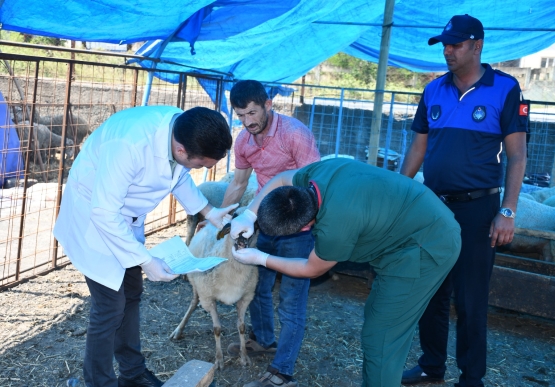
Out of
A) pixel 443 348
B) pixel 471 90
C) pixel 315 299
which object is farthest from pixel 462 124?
pixel 315 299

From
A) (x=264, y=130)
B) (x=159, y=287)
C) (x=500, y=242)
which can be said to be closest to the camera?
(x=500, y=242)

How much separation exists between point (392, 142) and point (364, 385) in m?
8.82

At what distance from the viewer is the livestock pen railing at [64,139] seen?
17.4 feet

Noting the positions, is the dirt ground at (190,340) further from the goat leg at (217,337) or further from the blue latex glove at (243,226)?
the blue latex glove at (243,226)

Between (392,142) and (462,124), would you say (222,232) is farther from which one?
(392,142)

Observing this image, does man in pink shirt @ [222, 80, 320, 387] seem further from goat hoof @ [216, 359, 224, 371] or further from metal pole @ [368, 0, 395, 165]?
metal pole @ [368, 0, 395, 165]

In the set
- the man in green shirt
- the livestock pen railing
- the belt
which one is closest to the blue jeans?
the man in green shirt

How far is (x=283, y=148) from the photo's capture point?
12.2 feet

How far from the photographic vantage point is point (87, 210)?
275 cm

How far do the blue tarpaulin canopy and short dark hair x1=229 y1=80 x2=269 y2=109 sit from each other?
2.04 meters

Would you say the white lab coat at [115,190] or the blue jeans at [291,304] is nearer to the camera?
the white lab coat at [115,190]

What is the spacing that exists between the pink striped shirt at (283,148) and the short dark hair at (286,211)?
134 centimetres

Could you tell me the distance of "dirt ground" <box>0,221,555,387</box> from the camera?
391cm

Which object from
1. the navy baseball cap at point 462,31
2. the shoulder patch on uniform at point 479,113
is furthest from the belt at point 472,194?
the navy baseball cap at point 462,31
